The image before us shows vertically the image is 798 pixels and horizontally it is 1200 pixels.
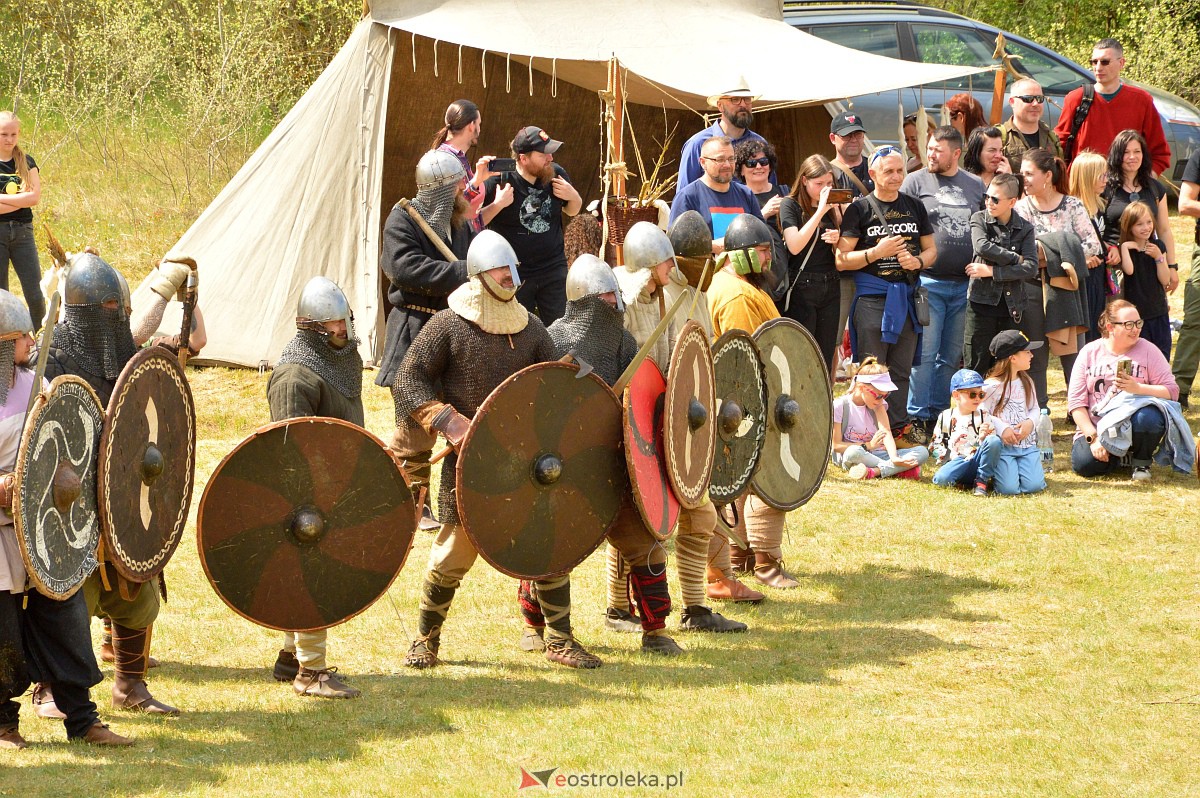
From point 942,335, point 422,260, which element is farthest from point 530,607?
point 942,335

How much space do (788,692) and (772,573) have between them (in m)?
1.29

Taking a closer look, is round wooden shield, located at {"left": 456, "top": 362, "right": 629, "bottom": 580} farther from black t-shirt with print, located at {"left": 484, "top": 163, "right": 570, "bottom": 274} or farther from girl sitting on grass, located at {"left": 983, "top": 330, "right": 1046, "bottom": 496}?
girl sitting on grass, located at {"left": 983, "top": 330, "right": 1046, "bottom": 496}

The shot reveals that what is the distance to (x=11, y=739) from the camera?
171 inches

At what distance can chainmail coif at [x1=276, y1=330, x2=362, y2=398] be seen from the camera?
4.98 meters

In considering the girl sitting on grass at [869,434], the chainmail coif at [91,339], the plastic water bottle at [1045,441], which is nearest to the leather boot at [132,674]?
the chainmail coif at [91,339]

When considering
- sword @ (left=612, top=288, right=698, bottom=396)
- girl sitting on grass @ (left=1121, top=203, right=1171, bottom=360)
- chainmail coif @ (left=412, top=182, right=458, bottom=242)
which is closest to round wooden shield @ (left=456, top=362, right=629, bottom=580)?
sword @ (left=612, top=288, right=698, bottom=396)

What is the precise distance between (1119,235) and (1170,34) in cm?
981

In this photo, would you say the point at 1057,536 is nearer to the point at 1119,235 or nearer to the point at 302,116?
the point at 1119,235

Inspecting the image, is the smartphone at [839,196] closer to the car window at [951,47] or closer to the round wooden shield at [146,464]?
the round wooden shield at [146,464]

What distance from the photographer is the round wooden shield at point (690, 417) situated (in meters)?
5.09

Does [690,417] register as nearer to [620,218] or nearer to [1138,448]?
[620,218]

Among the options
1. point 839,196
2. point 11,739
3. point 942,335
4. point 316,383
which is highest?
point 839,196

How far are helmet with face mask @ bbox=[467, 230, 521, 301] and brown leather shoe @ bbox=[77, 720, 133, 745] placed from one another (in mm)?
1823

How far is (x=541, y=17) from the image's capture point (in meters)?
9.08
